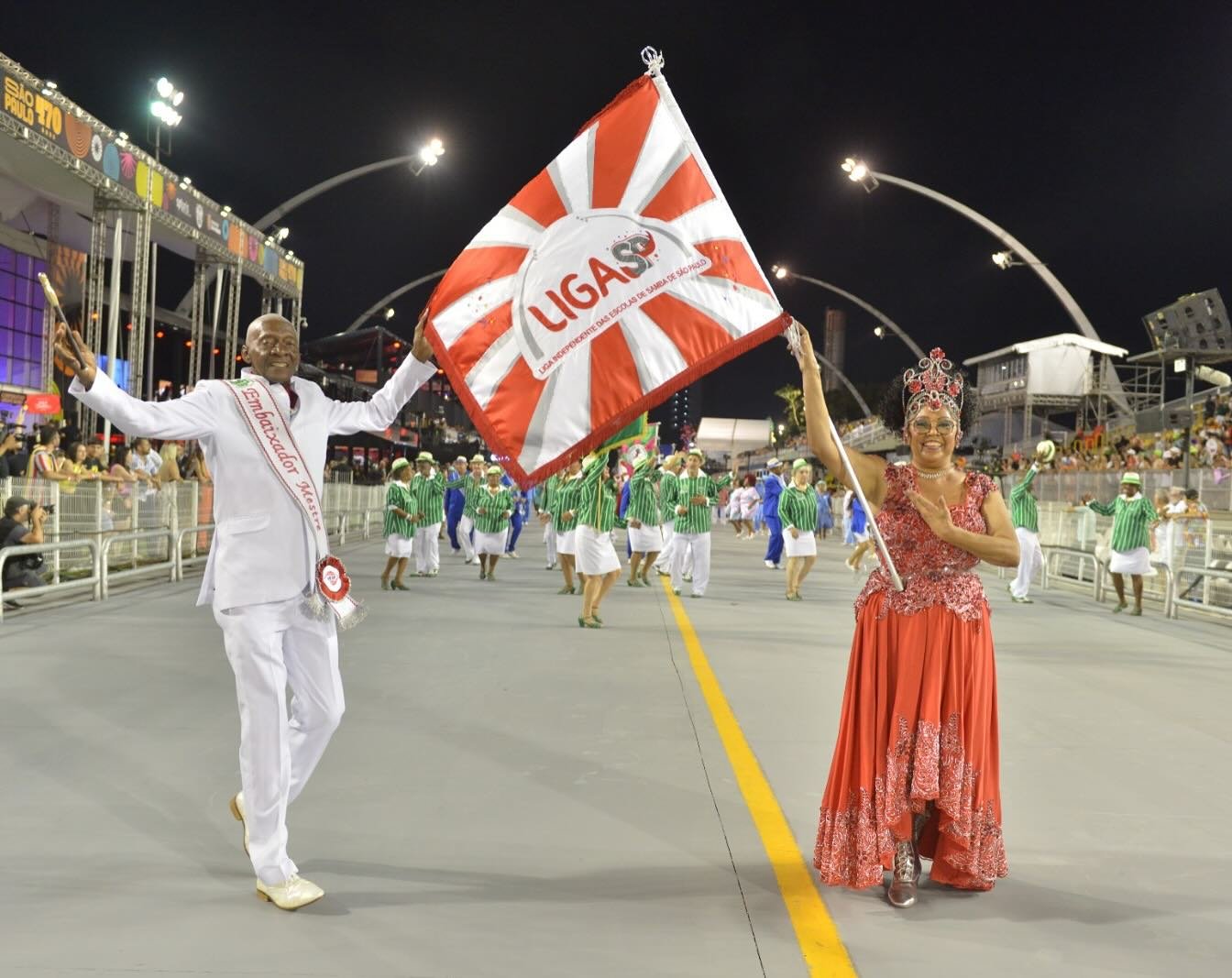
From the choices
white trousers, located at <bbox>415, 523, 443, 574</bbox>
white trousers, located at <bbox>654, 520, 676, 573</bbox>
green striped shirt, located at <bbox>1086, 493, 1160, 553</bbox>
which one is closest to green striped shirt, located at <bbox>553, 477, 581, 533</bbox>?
white trousers, located at <bbox>415, 523, 443, 574</bbox>

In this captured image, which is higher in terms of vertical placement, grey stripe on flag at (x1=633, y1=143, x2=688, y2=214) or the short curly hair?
grey stripe on flag at (x1=633, y1=143, x2=688, y2=214)

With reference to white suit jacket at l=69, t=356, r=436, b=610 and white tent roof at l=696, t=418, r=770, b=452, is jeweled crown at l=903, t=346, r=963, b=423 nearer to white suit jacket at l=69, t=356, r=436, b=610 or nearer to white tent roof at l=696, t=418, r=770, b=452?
white suit jacket at l=69, t=356, r=436, b=610

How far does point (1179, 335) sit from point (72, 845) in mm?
33823

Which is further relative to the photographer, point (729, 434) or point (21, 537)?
point (729, 434)

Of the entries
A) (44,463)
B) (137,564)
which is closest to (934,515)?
(44,463)

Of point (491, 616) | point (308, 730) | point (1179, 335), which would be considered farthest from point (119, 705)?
point (1179, 335)

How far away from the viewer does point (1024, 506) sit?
15906 millimetres

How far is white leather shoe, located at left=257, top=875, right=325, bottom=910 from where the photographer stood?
12.9 ft

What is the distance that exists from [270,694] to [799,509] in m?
12.3

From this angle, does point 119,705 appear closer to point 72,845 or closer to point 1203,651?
point 72,845

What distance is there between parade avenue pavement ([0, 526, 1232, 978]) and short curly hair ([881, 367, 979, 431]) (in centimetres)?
173

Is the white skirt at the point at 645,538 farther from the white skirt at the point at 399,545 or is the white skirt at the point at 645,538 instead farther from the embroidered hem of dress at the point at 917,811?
the embroidered hem of dress at the point at 917,811

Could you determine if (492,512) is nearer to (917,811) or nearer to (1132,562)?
(1132,562)

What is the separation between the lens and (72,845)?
4.58 m
